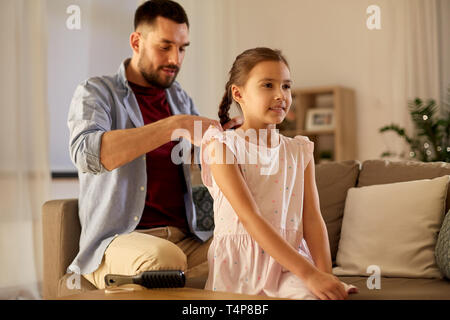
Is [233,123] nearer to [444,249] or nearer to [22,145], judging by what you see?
[444,249]

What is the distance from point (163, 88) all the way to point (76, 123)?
1.39 ft

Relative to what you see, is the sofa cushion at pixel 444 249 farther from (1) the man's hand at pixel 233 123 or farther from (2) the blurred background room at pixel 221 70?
(2) the blurred background room at pixel 221 70

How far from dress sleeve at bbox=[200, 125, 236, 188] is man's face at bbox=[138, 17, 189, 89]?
623 mm

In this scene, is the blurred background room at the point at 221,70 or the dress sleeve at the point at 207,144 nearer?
the dress sleeve at the point at 207,144

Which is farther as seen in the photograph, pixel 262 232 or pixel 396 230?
pixel 396 230

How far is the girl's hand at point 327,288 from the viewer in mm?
1235

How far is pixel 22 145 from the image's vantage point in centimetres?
336

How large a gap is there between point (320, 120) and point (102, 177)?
11.1 feet

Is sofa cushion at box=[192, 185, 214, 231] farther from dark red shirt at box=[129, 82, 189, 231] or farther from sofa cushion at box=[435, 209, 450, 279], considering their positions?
sofa cushion at box=[435, 209, 450, 279]

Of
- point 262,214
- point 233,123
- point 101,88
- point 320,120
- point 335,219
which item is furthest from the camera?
point 320,120

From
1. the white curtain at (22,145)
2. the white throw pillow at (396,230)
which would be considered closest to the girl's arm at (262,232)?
the white throw pillow at (396,230)

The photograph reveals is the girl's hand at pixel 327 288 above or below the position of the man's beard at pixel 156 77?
below

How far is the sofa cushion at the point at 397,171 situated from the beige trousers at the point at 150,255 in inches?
26.3

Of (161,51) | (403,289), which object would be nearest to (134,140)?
(161,51)
